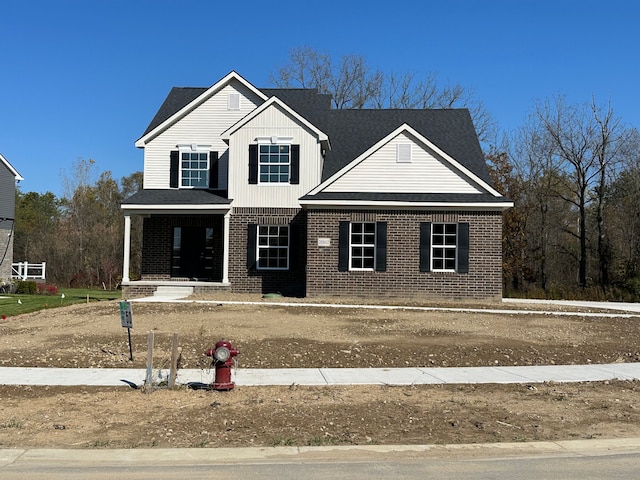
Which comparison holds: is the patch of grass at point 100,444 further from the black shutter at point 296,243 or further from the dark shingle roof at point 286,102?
the dark shingle roof at point 286,102

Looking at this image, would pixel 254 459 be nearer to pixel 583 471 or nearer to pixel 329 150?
pixel 583 471

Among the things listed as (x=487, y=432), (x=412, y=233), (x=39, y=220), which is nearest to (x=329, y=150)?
(x=412, y=233)

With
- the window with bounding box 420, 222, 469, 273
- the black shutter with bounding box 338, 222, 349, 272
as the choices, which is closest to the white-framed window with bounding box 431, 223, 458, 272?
the window with bounding box 420, 222, 469, 273

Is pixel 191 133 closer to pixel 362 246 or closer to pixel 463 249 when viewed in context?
pixel 362 246

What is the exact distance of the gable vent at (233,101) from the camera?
2612 centimetres

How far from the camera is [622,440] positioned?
680cm

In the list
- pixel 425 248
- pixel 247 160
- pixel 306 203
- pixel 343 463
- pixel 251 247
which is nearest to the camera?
pixel 343 463

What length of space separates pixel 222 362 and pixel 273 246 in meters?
15.6

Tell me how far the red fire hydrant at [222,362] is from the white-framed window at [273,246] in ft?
50.0

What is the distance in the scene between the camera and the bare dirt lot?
23.0 feet

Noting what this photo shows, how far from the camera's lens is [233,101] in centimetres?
2617

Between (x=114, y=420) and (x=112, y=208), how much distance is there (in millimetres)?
54707

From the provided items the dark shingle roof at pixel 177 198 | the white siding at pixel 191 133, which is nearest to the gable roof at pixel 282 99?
the white siding at pixel 191 133

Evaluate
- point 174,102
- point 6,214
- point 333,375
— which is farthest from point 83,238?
point 333,375
